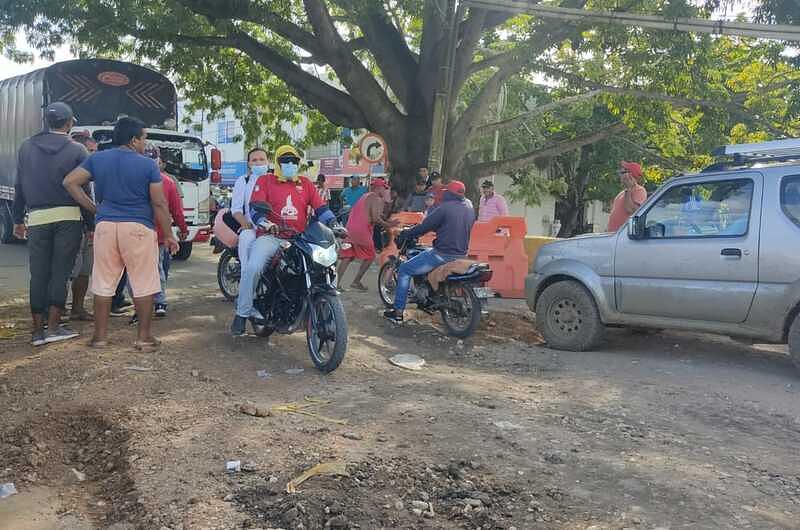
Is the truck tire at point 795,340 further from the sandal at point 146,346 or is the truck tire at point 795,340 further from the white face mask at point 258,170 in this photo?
the sandal at point 146,346

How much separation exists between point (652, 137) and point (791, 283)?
15.4m

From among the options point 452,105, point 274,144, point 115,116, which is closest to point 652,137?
point 452,105

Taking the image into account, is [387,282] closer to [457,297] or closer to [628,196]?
[457,297]

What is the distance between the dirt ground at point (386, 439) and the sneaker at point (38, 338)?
4.2 inches

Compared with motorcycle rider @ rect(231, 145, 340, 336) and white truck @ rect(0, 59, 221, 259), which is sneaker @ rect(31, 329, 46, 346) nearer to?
motorcycle rider @ rect(231, 145, 340, 336)

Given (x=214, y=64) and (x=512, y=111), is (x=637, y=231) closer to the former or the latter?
(x=214, y=64)

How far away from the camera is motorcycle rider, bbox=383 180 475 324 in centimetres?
750

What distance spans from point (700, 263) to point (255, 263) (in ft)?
13.0

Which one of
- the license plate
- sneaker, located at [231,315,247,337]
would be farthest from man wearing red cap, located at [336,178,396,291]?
sneaker, located at [231,315,247,337]

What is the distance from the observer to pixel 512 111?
2491 centimetres

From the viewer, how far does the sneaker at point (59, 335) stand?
6.20m

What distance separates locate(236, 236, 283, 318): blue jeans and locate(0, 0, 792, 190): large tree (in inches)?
273

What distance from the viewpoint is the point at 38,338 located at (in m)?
6.13

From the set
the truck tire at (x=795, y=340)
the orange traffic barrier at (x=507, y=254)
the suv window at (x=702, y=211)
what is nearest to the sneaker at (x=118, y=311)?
the orange traffic barrier at (x=507, y=254)
